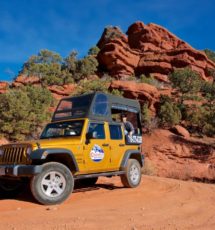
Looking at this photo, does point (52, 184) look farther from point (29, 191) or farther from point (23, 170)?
point (29, 191)

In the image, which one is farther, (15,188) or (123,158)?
(123,158)

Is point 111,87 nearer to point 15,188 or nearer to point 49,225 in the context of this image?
point 15,188

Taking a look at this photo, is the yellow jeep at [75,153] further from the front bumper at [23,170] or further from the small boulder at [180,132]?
the small boulder at [180,132]

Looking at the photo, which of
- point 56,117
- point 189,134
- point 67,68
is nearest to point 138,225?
point 56,117

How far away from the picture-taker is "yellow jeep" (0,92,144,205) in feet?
21.7

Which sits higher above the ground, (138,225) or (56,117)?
(56,117)

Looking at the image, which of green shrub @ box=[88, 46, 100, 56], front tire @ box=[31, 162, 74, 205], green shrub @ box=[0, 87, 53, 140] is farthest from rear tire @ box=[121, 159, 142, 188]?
green shrub @ box=[88, 46, 100, 56]

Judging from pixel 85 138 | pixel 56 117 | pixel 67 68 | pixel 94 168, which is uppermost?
pixel 67 68

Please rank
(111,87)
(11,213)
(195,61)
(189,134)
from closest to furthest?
(11,213) < (189,134) < (111,87) < (195,61)

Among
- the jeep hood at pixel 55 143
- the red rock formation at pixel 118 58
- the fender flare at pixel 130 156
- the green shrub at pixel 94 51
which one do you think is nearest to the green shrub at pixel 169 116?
the red rock formation at pixel 118 58

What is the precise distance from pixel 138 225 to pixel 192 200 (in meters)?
Result: 2.66

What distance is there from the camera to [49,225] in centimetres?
485

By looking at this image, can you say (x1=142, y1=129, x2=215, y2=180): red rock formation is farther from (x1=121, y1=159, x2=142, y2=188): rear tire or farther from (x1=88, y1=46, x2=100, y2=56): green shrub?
(x1=88, y1=46, x2=100, y2=56): green shrub

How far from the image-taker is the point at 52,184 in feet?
22.0
